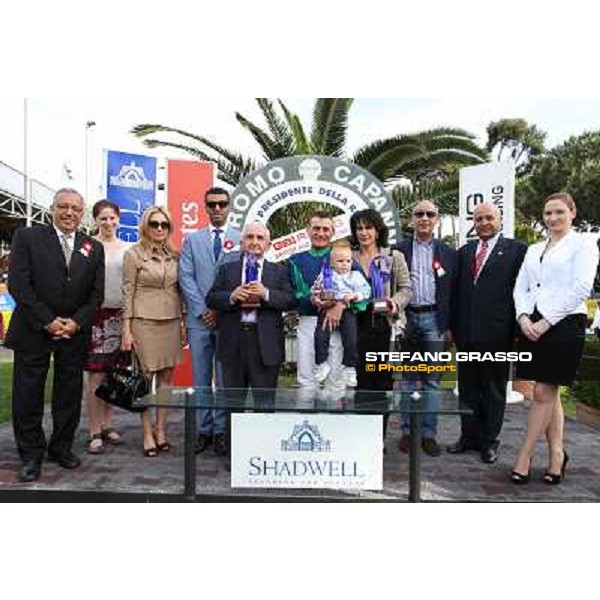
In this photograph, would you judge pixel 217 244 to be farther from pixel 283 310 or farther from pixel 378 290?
pixel 378 290

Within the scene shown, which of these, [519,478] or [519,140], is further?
[519,140]

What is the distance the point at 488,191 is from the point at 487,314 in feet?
5.80

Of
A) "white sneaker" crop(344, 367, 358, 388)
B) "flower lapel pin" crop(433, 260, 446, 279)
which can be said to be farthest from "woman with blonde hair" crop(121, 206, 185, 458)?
"flower lapel pin" crop(433, 260, 446, 279)

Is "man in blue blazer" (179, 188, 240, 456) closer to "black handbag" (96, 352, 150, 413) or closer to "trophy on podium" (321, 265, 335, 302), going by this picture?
"black handbag" (96, 352, 150, 413)

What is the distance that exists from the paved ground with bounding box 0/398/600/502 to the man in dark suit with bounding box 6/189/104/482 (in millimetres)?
182

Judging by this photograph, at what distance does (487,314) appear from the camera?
350 centimetres

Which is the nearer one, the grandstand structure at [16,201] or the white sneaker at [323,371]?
the white sneaker at [323,371]

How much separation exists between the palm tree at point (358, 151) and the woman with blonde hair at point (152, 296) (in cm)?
256

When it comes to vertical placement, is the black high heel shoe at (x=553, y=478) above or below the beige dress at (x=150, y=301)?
below

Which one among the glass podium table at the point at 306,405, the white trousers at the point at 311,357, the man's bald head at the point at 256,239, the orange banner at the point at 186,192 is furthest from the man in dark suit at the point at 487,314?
the orange banner at the point at 186,192

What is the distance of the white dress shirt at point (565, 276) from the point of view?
306 cm

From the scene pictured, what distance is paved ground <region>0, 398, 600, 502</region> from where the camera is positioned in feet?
10.2

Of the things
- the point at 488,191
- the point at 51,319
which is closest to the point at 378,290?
the point at 51,319

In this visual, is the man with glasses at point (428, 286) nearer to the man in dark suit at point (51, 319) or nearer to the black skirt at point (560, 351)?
the black skirt at point (560, 351)
